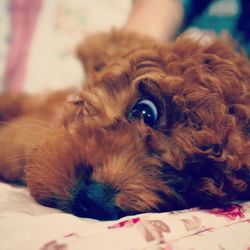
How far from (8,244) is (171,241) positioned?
0.87ft

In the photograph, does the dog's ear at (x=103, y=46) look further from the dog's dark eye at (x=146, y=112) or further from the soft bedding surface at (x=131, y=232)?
the soft bedding surface at (x=131, y=232)

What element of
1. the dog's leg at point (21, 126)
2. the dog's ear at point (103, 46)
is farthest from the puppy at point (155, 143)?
the dog's ear at point (103, 46)

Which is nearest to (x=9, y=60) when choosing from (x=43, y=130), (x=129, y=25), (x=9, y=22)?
(x=9, y=22)

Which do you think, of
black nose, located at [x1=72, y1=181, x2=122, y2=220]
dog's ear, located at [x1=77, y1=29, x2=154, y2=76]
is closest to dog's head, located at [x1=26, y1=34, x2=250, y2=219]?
black nose, located at [x1=72, y1=181, x2=122, y2=220]

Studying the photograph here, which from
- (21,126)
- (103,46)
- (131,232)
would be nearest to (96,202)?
(131,232)

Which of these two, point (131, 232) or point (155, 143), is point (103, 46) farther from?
point (131, 232)

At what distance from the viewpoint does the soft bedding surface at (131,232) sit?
693 mm

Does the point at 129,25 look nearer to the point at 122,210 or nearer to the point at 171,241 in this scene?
the point at 122,210

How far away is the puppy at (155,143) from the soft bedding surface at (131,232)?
114 millimetres

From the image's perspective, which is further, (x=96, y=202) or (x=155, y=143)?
(x=155, y=143)

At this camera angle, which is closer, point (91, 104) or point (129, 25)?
point (91, 104)

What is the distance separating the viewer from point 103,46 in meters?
1.70

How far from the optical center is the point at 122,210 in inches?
37.1

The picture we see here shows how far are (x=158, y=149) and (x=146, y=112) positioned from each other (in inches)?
4.7
